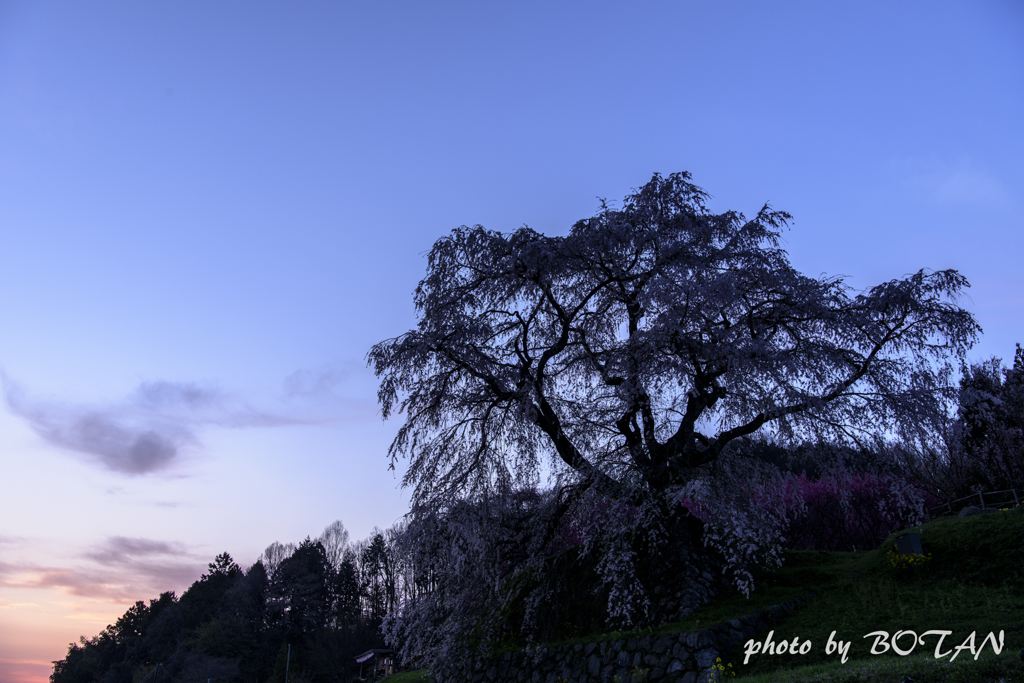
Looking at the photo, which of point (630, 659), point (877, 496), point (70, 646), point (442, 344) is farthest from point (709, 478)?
point (70, 646)

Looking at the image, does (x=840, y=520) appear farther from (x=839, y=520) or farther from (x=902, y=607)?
(x=902, y=607)

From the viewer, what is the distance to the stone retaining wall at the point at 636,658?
10812mm

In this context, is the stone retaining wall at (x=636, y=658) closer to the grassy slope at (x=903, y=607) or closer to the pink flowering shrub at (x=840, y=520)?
the grassy slope at (x=903, y=607)

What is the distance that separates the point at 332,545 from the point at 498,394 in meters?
62.5

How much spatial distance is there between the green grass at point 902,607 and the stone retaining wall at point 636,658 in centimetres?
21

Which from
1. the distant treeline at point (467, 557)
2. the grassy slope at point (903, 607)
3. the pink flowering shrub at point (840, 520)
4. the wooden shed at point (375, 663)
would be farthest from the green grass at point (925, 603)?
the wooden shed at point (375, 663)

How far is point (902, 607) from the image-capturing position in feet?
35.1

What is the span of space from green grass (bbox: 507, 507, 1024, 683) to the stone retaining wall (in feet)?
0.69

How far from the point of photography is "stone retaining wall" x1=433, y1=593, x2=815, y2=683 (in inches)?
426

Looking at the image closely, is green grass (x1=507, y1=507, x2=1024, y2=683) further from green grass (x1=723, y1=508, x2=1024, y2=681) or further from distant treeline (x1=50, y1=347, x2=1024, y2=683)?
distant treeline (x1=50, y1=347, x2=1024, y2=683)

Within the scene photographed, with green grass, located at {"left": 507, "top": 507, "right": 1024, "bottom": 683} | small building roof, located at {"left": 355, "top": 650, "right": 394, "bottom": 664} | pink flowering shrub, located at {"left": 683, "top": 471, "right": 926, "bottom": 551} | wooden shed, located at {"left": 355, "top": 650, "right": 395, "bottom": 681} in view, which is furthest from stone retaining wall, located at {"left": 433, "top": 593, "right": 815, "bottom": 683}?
small building roof, located at {"left": 355, "top": 650, "right": 394, "bottom": 664}

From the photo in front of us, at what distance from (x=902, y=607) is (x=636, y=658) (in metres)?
4.92

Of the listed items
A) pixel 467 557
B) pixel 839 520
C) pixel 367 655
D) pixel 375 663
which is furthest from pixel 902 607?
pixel 375 663

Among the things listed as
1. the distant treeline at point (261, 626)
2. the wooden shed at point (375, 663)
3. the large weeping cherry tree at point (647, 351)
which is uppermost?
the large weeping cherry tree at point (647, 351)
